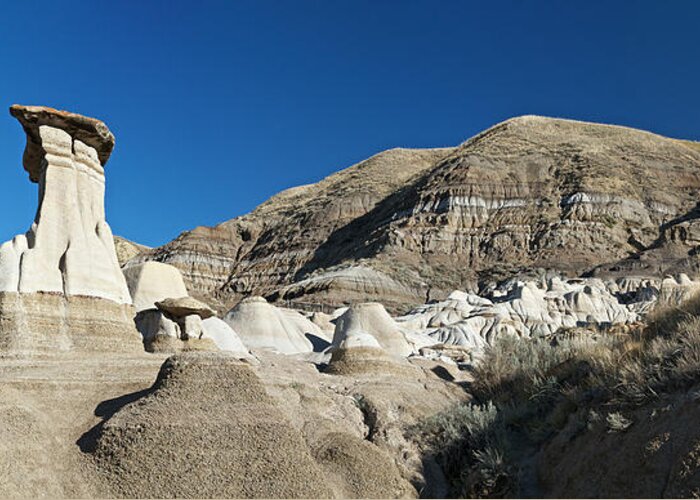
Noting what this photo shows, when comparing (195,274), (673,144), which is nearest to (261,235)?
(195,274)

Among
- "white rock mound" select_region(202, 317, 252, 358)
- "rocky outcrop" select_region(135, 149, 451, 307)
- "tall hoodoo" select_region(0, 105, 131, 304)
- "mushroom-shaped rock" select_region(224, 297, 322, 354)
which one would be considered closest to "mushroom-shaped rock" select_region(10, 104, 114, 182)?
"tall hoodoo" select_region(0, 105, 131, 304)

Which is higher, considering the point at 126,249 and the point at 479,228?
the point at 126,249

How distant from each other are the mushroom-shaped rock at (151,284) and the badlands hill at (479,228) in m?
40.7

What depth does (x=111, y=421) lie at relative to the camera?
9664mm

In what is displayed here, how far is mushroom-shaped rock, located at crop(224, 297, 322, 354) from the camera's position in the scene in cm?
2839

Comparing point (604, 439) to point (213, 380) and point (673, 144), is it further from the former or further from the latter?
point (673, 144)

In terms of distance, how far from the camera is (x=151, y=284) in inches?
830

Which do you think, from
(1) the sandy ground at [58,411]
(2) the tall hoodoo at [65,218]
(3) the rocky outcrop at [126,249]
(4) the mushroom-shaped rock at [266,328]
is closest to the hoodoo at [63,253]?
(2) the tall hoodoo at [65,218]

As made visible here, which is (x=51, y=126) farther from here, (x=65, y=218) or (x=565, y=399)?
(x=565, y=399)

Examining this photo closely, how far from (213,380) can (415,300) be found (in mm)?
56978

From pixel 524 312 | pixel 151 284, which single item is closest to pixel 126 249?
pixel 524 312

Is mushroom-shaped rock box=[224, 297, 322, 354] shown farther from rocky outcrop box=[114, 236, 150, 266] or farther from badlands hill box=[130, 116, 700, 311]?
rocky outcrop box=[114, 236, 150, 266]

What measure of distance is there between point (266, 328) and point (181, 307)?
555 inches

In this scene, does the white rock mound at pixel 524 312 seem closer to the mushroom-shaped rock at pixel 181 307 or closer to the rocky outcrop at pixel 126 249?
the mushroom-shaped rock at pixel 181 307
